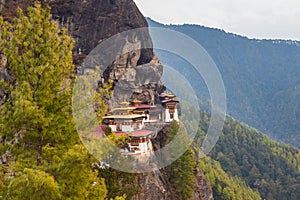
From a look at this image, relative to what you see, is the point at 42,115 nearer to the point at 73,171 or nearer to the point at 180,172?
the point at 73,171

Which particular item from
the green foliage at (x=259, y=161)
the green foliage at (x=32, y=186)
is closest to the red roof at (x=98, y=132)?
the green foliage at (x=32, y=186)

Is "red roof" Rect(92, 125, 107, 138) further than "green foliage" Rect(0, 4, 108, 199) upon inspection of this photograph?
Yes

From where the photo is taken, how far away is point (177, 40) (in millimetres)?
24062

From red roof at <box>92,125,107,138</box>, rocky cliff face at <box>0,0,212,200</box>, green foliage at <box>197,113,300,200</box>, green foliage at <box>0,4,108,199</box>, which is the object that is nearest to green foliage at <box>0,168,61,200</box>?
green foliage at <box>0,4,108,199</box>

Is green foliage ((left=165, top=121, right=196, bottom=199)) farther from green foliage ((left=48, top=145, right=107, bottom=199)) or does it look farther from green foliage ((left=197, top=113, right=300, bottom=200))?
green foliage ((left=197, top=113, right=300, bottom=200))

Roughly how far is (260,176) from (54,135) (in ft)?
339

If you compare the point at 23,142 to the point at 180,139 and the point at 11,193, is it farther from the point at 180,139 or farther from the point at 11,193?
the point at 180,139

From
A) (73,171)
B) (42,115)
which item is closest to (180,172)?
(73,171)

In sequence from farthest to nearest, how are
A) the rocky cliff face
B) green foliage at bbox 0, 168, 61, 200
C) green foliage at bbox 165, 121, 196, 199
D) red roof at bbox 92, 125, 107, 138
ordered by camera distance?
the rocky cliff face, green foliage at bbox 165, 121, 196, 199, red roof at bbox 92, 125, 107, 138, green foliage at bbox 0, 168, 61, 200

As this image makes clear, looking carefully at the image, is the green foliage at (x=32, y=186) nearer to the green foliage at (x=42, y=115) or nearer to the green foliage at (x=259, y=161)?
the green foliage at (x=42, y=115)

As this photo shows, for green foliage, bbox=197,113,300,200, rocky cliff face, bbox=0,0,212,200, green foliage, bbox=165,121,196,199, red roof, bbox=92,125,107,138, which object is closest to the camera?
red roof, bbox=92,125,107,138

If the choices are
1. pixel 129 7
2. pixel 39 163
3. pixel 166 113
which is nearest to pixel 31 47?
pixel 39 163

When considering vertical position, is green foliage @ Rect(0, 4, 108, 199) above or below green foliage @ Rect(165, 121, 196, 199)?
above

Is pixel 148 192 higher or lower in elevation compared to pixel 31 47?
lower
